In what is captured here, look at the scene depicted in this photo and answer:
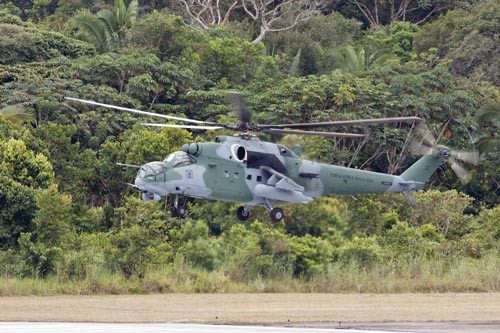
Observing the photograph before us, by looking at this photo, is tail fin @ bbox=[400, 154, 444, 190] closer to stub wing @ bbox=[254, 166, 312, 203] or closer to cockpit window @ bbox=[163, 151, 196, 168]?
stub wing @ bbox=[254, 166, 312, 203]

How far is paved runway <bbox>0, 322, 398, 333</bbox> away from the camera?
2869cm

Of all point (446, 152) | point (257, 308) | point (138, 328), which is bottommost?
point (138, 328)

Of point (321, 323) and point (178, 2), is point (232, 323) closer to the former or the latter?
point (321, 323)

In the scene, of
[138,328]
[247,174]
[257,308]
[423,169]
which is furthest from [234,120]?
[138,328]

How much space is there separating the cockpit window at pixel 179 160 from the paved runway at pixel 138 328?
4148 millimetres

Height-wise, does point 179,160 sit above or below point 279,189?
above

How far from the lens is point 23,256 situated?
132 feet

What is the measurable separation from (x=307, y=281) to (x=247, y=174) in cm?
874

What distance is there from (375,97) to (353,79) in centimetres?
205

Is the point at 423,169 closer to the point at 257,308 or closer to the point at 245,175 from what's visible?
the point at 245,175

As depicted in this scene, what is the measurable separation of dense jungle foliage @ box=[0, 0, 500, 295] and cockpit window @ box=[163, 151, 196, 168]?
4.94 meters

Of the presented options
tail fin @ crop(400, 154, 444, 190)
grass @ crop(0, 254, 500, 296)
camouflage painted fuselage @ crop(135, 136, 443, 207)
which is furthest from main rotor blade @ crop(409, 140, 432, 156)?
grass @ crop(0, 254, 500, 296)

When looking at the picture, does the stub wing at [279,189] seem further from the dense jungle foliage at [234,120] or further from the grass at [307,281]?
the grass at [307,281]

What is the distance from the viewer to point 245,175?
3331cm
